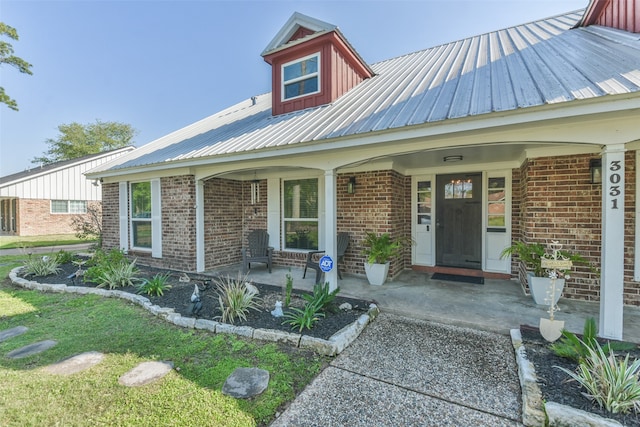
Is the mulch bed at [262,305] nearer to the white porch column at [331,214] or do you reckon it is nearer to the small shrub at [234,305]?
the small shrub at [234,305]

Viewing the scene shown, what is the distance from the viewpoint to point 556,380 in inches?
94.2

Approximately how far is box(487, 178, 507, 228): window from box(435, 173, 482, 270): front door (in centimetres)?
18

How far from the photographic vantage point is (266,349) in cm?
313

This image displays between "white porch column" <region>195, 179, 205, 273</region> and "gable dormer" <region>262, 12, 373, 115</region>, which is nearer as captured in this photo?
"gable dormer" <region>262, 12, 373, 115</region>

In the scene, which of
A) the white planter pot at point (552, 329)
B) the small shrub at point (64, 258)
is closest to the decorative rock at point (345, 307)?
the white planter pot at point (552, 329)

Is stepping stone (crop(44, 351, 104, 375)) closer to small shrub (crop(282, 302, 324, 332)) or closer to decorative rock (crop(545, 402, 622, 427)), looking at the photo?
small shrub (crop(282, 302, 324, 332))

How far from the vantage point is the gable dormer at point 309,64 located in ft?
20.5

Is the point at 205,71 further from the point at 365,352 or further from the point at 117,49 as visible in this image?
the point at 365,352

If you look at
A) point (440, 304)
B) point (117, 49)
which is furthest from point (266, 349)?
point (117, 49)

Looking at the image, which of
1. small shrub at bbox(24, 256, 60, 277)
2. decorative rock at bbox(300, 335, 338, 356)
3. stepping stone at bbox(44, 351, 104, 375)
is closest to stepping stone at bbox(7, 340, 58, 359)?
stepping stone at bbox(44, 351, 104, 375)

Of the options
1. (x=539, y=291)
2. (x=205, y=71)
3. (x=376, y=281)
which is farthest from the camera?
(x=205, y=71)

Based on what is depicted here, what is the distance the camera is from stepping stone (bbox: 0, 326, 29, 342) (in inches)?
138

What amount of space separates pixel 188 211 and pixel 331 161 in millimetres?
3830

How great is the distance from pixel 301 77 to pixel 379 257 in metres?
4.40
